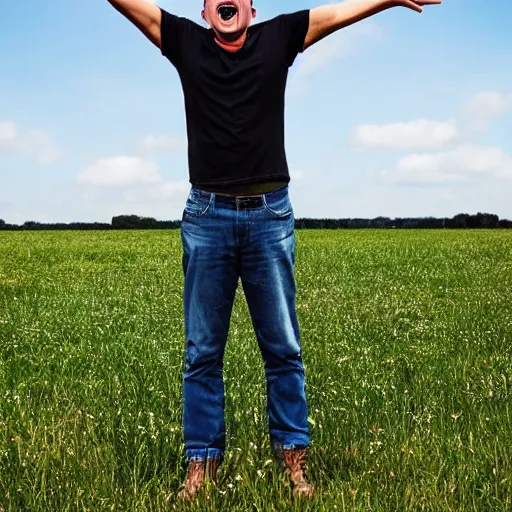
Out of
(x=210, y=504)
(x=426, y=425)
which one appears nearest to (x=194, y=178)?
(x=210, y=504)

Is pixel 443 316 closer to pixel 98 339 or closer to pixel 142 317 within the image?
pixel 142 317

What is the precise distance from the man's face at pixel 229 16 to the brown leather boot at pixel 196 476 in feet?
8.43

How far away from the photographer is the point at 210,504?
4.67 metres

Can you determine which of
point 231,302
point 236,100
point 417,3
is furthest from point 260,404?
point 417,3

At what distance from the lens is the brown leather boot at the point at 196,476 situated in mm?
4754

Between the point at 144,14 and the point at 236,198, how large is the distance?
4.11ft

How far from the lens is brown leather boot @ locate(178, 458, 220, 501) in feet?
15.6

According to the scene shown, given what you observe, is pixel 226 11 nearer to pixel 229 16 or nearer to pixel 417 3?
pixel 229 16

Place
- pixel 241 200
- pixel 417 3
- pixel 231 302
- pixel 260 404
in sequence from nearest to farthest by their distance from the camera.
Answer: pixel 241 200
pixel 231 302
pixel 417 3
pixel 260 404

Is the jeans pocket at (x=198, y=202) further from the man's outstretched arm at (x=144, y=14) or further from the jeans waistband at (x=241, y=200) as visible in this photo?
the man's outstretched arm at (x=144, y=14)

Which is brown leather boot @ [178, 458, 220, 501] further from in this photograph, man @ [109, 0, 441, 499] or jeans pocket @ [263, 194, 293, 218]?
jeans pocket @ [263, 194, 293, 218]

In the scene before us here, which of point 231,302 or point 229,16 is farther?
point 231,302

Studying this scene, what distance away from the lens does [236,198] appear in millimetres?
4492

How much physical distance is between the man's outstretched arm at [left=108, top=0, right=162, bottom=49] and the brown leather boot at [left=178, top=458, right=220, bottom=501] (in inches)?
100
